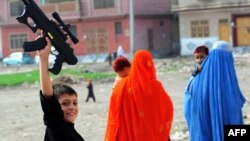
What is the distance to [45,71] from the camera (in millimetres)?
3008

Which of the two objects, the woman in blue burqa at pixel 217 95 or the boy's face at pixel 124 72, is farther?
the boy's face at pixel 124 72

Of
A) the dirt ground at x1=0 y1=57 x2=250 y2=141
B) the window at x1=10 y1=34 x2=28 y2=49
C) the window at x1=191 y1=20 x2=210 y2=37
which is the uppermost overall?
the window at x1=191 y1=20 x2=210 y2=37

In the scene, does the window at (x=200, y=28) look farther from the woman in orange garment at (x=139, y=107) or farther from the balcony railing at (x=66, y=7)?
the woman in orange garment at (x=139, y=107)

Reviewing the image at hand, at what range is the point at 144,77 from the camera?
16.2 ft

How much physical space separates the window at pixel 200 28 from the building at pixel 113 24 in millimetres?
3450

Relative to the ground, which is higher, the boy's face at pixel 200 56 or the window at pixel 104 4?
the window at pixel 104 4

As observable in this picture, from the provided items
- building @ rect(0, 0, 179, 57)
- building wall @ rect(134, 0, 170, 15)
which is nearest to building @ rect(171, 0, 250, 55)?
building wall @ rect(134, 0, 170, 15)

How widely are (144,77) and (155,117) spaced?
0.35 m

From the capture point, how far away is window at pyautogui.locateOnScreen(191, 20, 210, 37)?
109 feet

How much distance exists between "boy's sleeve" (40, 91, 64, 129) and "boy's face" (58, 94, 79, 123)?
169mm

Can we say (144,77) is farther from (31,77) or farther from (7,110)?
(31,77)

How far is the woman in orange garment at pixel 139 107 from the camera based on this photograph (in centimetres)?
493

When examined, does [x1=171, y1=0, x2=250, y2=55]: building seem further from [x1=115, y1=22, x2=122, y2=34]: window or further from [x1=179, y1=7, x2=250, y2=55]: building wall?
[x1=115, y1=22, x2=122, y2=34]: window

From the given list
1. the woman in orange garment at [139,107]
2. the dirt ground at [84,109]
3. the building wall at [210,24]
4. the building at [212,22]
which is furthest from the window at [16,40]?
the woman in orange garment at [139,107]
